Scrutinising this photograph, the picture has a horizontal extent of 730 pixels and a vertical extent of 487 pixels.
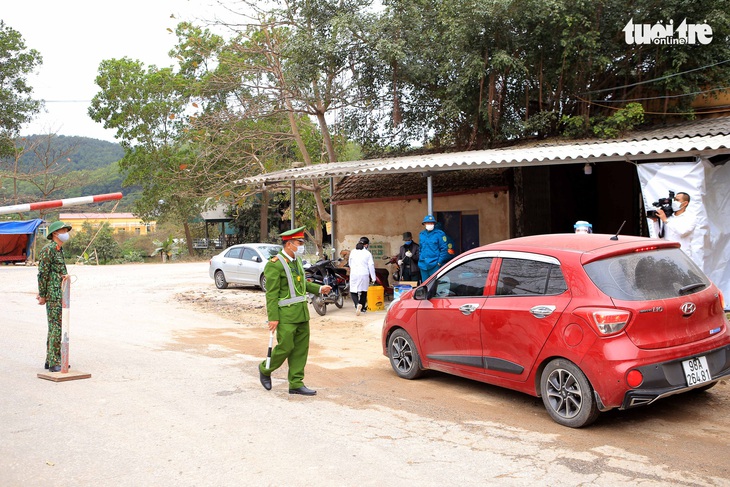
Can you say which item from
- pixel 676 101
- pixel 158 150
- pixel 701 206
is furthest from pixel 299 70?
pixel 158 150

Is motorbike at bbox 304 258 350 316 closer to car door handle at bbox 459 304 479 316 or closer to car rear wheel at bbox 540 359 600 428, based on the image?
car door handle at bbox 459 304 479 316

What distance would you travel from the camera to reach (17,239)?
30.7 m

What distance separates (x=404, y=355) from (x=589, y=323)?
2.71 m

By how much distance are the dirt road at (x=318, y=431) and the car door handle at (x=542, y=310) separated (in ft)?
3.09

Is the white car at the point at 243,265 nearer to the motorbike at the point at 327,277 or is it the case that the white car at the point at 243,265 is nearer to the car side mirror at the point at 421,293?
the motorbike at the point at 327,277

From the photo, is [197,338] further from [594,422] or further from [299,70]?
[299,70]

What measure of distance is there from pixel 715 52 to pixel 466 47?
591cm

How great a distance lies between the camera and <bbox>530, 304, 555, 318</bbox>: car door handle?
5.55 metres

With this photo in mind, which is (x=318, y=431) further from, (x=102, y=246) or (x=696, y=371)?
(x=102, y=246)

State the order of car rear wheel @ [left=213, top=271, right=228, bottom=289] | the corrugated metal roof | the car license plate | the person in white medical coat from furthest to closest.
→ 1. car rear wheel @ [left=213, top=271, right=228, bottom=289]
2. the person in white medical coat
3. the corrugated metal roof
4. the car license plate

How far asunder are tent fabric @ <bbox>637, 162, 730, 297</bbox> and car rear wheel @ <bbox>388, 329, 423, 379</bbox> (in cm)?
438

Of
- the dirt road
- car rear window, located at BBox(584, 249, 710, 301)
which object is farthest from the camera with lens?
car rear window, located at BBox(584, 249, 710, 301)

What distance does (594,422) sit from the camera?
5484 millimetres

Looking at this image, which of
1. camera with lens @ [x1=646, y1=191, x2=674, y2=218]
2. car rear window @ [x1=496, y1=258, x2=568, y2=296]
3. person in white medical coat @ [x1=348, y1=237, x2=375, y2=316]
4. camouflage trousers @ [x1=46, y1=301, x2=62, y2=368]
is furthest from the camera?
person in white medical coat @ [x1=348, y1=237, x2=375, y2=316]
